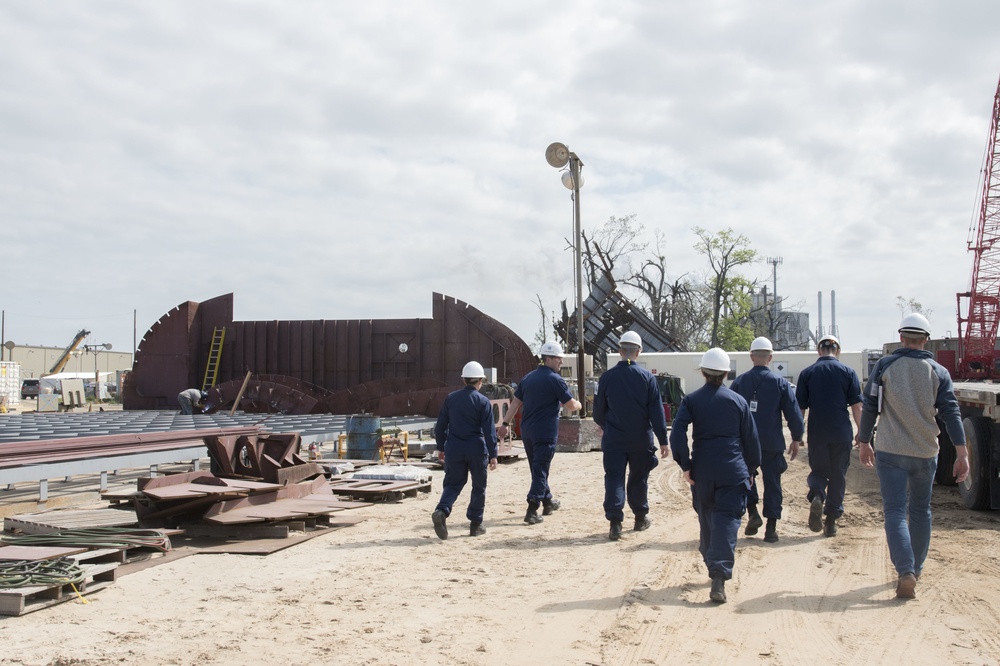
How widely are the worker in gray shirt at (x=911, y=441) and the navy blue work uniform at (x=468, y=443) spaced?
11.2 feet

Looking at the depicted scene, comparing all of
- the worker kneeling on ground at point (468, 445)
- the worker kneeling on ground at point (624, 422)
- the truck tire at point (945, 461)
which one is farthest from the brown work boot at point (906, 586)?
the truck tire at point (945, 461)

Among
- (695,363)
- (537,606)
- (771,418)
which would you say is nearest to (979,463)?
(771,418)

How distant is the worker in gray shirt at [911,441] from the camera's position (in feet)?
18.0

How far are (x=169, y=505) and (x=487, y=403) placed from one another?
3120mm

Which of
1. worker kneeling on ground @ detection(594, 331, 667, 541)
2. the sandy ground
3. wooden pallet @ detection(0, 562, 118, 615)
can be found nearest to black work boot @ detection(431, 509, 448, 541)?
the sandy ground

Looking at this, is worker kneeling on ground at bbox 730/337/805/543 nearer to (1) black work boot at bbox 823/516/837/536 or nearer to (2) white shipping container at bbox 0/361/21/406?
(1) black work boot at bbox 823/516/837/536

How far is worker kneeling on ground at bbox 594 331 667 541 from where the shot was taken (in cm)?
767

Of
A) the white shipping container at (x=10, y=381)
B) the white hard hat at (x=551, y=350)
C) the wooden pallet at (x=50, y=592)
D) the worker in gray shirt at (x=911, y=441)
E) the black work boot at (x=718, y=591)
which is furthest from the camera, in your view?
the white shipping container at (x=10, y=381)

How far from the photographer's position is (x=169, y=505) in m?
7.86

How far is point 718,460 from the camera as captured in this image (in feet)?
18.7

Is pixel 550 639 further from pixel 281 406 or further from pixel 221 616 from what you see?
pixel 281 406

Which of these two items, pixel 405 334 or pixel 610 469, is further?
pixel 405 334

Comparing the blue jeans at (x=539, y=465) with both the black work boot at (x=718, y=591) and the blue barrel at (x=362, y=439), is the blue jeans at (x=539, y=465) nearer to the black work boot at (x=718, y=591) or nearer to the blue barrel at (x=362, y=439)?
the black work boot at (x=718, y=591)

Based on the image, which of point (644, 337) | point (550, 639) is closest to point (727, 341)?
point (644, 337)
